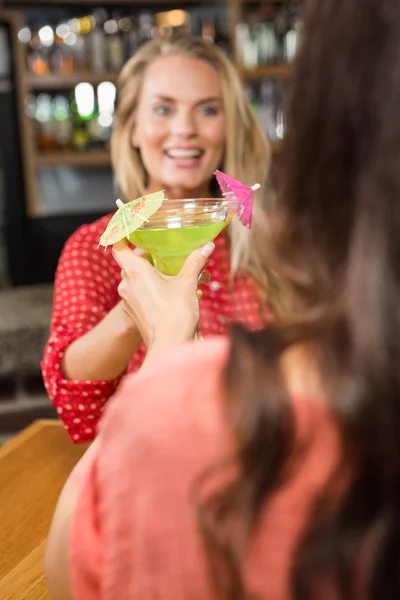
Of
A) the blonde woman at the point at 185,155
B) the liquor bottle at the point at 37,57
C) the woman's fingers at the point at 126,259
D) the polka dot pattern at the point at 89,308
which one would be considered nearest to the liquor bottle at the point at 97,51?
the liquor bottle at the point at 37,57

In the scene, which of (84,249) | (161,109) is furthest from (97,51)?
(84,249)

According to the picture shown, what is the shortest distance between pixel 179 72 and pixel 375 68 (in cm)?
137

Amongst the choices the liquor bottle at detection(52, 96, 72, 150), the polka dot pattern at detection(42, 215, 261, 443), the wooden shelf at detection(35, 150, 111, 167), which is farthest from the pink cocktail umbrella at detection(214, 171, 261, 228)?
the liquor bottle at detection(52, 96, 72, 150)

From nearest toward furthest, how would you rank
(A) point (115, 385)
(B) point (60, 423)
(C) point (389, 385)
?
(C) point (389, 385) → (A) point (115, 385) → (B) point (60, 423)

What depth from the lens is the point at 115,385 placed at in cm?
159

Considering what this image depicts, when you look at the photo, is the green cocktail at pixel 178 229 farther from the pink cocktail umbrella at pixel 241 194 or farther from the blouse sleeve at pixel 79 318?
the blouse sleeve at pixel 79 318

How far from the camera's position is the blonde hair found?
1.83 m

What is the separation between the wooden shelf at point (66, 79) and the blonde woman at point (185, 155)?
2.36m

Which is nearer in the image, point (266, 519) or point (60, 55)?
point (266, 519)

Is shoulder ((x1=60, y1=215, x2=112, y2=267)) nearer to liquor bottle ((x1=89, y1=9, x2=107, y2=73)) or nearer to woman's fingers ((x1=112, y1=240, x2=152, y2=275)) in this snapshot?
woman's fingers ((x1=112, y1=240, x2=152, y2=275))

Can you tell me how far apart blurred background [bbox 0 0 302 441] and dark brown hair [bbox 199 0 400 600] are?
336 centimetres

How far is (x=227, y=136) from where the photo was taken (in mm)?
1839

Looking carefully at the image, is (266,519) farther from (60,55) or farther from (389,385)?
(60,55)

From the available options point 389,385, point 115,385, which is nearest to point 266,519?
point 389,385
